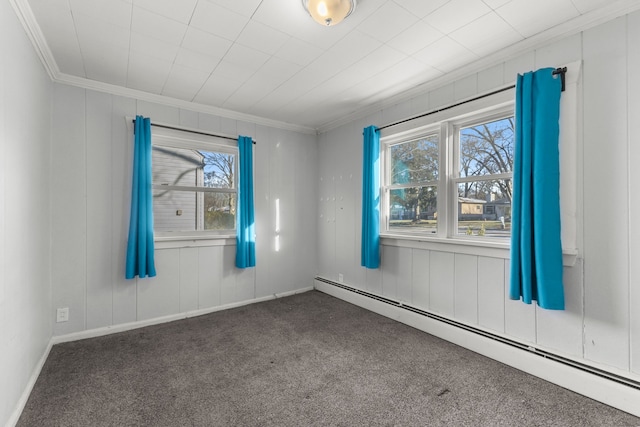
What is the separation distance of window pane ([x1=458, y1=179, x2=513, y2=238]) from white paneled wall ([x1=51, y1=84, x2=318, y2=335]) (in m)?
2.40

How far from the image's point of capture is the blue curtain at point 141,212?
9.39 ft

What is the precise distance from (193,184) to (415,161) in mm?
2538

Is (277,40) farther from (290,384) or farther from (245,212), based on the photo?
(290,384)

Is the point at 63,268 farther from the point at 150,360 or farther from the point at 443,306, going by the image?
the point at 443,306

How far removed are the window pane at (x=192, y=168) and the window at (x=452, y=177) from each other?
1.95 m

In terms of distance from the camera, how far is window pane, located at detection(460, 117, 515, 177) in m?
2.44

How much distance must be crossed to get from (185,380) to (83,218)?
1.84 meters

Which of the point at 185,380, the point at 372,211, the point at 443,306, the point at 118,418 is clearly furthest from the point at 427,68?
the point at 118,418

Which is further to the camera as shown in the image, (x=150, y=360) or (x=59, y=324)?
(x=59, y=324)

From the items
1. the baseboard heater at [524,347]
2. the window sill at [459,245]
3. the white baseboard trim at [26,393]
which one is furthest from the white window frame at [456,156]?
the white baseboard trim at [26,393]

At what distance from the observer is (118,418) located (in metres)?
1.69

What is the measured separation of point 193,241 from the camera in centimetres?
335

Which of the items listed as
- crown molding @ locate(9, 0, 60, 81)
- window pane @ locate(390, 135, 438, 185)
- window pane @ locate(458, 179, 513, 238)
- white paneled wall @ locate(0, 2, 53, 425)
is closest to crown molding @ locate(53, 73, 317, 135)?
crown molding @ locate(9, 0, 60, 81)

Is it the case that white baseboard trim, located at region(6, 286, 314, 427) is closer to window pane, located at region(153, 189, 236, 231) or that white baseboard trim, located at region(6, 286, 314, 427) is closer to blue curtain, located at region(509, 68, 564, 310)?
window pane, located at region(153, 189, 236, 231)
